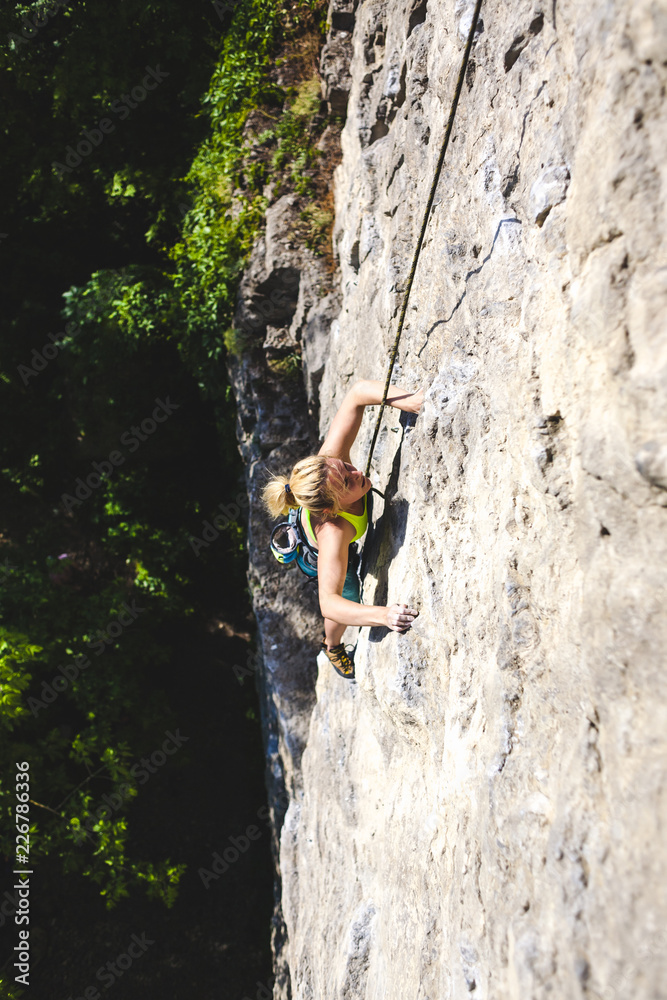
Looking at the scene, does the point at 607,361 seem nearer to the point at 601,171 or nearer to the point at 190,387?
the point at 601,171

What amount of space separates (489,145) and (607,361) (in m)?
1.42

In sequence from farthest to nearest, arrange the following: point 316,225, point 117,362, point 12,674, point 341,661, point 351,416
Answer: point 117,362, point 316,225, point 12,674, point 341,661, point 351,416

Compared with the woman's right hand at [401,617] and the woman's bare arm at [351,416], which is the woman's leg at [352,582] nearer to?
the woman's bare arm at [351,416]

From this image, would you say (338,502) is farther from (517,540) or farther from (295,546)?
(517,540)

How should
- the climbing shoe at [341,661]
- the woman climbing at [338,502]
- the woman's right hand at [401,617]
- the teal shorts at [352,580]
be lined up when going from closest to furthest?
1. the woman's right hand at [401,617]
2. the woman climbing at [338,502]
3. the teal shorts at [352,580]
4. the climbing shoe at [341,661]

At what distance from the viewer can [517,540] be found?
7.19ft

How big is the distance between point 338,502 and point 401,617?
707 millimetres

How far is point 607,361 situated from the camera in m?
1.63

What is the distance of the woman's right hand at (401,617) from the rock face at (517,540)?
0.09 m

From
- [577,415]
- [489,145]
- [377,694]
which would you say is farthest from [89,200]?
[577,415]

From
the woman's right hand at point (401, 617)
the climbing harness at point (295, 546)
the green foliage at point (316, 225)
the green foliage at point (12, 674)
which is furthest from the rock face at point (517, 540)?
the green foliage at point (12, 674)

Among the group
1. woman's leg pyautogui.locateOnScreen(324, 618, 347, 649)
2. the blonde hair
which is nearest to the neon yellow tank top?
the blonde hair

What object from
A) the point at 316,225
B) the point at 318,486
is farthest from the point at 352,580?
the point at 316,225

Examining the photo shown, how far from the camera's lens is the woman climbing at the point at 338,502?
304cm
